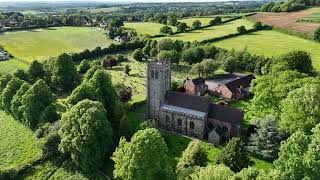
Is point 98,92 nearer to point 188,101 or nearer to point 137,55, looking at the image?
point 188,101

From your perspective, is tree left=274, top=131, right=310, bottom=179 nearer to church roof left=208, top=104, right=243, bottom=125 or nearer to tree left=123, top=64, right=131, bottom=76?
church roof left=208, top=104, right=243, bottom=125

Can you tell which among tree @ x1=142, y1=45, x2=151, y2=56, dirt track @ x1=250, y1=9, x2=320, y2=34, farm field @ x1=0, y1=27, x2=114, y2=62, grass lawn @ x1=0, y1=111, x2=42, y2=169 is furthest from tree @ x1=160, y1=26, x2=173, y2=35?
grass lawn @ x1=0, y1=111, x2=42, y2=169

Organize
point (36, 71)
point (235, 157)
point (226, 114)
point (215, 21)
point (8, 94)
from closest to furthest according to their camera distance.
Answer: point (235, 157) → point (226, 114) → point (8, 94) → point (36, 71) → point (215, 21)

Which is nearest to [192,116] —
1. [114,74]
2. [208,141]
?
[208,141]

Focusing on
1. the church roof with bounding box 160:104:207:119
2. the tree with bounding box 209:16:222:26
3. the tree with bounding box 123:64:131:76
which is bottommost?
the tree with bounding box 123:64:131:76

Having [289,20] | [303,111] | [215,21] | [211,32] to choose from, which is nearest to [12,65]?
[211,32]

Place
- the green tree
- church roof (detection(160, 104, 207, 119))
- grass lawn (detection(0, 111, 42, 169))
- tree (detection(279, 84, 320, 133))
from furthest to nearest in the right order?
1. the green tree
2. church roof (detection(160, 104, 207, 119))
3. grass lawn (detection(0, 111, 42, 169))
4. tree (detection(279, 84, 320, 133))
